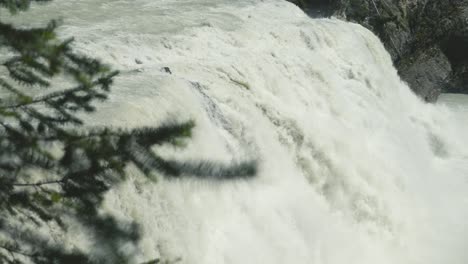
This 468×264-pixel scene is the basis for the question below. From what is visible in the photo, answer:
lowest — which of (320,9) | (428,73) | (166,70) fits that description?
(428,73)

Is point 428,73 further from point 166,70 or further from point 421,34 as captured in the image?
point 166,70

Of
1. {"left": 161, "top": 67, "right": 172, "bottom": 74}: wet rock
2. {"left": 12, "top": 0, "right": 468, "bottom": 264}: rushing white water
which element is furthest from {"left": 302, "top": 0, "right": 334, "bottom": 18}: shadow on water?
{"left": 161, "top": 67, "right": 172, "bottom": 74}: wet rock

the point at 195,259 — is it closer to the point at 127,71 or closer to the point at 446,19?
the point at 127,71

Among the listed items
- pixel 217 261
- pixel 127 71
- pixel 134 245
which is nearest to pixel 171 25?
pixel 127 71

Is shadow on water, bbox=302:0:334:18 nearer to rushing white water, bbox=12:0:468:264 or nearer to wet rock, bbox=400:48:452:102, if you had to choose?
wet rock, bbox=400:48:452:102

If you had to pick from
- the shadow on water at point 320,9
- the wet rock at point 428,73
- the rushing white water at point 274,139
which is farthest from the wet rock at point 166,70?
the wet rock at point 428,73

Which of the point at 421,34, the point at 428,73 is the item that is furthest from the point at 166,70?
the point at 421,34
